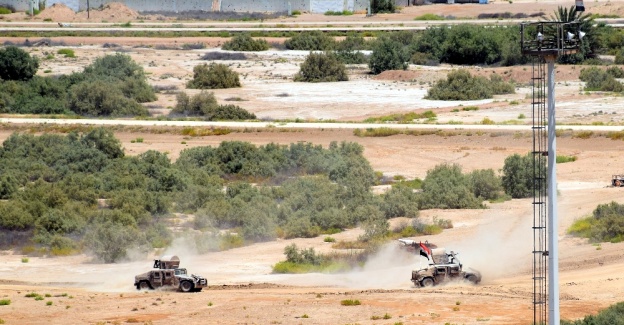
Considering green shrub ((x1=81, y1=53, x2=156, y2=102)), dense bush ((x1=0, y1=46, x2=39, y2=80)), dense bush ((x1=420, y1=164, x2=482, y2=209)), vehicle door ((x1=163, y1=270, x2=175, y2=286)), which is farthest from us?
dense bush ((x1=0, y1=46, x2=39, y2=80))

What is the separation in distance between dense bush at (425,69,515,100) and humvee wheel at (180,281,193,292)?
138 ft

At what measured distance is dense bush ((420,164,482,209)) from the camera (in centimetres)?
4756

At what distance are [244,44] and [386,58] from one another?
18.3 metres

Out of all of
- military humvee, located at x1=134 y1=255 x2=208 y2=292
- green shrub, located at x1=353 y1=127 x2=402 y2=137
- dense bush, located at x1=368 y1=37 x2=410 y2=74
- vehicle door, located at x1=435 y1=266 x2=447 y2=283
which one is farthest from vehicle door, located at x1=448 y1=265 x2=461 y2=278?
dense bush, located at x1=368 y1=37 x2=410 y2=74

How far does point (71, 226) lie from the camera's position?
44.5 metres

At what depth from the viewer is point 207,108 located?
72.9 meters

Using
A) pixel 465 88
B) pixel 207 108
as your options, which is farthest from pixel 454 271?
pixel 465 88

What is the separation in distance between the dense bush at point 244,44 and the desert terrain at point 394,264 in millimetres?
29372

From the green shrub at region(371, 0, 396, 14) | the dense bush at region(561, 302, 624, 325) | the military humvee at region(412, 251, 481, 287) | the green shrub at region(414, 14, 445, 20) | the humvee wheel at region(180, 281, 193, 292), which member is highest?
the green shrub at region(371, 0, 396, 14)

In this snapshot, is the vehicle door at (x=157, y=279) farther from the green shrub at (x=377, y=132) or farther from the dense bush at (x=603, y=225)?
the green shrub at (x=377, y=132)

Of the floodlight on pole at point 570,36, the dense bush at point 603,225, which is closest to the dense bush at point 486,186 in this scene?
the dense bush at point 603,225

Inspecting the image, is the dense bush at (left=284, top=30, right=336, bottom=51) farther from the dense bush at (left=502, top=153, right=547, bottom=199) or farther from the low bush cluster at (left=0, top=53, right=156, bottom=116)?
the dense bush at (left=502, top=153, right=547, bottom=199)

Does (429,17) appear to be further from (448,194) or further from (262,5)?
Result: (448,194)

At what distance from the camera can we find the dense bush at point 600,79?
7519cm
